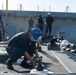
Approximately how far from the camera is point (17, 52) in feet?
26.6

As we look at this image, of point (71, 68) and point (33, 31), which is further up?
point (33, 31)

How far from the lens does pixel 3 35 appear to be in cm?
1689

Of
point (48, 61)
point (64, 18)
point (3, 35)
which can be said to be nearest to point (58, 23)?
point (64, 18)

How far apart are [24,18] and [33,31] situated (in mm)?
19459

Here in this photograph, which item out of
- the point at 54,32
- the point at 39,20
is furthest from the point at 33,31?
the point at 54,32

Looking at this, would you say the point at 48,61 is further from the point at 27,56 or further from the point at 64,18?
the point at 64,18

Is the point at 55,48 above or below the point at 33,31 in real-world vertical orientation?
below

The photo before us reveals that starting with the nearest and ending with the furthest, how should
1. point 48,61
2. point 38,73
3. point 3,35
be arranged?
point 38,73, point 48,61, point 3,35

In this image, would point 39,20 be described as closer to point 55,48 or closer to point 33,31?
point 55,48

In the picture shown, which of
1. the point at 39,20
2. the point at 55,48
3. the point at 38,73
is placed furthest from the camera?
the point at 39,20

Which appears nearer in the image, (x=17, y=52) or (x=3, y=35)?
(x=17, y=52)

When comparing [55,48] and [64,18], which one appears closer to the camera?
[55,48]

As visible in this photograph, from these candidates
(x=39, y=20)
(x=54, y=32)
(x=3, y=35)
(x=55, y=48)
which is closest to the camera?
(x=55, y=48)

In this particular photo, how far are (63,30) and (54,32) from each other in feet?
3.22
